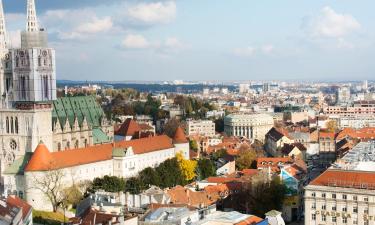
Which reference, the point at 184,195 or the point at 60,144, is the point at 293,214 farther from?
the point at 60,144

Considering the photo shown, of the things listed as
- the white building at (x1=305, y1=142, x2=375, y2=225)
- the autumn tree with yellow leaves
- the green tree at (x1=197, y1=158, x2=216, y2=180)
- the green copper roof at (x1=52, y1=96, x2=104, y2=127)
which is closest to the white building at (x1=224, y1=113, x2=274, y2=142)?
the green copper roof at (x1=52, y1=96, x2=104, y2=127)

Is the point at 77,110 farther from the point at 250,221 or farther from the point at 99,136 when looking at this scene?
the point at 250,221

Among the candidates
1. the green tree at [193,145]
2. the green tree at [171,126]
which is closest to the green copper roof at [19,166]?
the green tree at [193,145]

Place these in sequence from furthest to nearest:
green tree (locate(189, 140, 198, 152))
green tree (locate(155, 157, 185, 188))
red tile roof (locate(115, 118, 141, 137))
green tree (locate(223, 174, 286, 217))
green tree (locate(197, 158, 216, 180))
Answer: green tree (locate(189, 140, 198, 152))
red tile roof (locate(115, 118, 141, 137))
green tree (locate(197, 158, 216, 180))
green tree (locate(155, 157, 185, 188))
green tree (locate(223, 174, 286, 217))

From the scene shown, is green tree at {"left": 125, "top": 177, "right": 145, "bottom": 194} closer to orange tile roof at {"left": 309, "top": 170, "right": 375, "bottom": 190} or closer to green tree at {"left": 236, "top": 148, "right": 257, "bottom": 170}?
orange tile roof at {"left": 309, "top": 170, "right": 375, "bottom": 190}

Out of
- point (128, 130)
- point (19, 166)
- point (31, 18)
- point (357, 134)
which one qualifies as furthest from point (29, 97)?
point (357, 134)

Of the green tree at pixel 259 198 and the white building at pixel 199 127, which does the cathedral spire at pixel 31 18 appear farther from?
the white building at pixel 199 127
